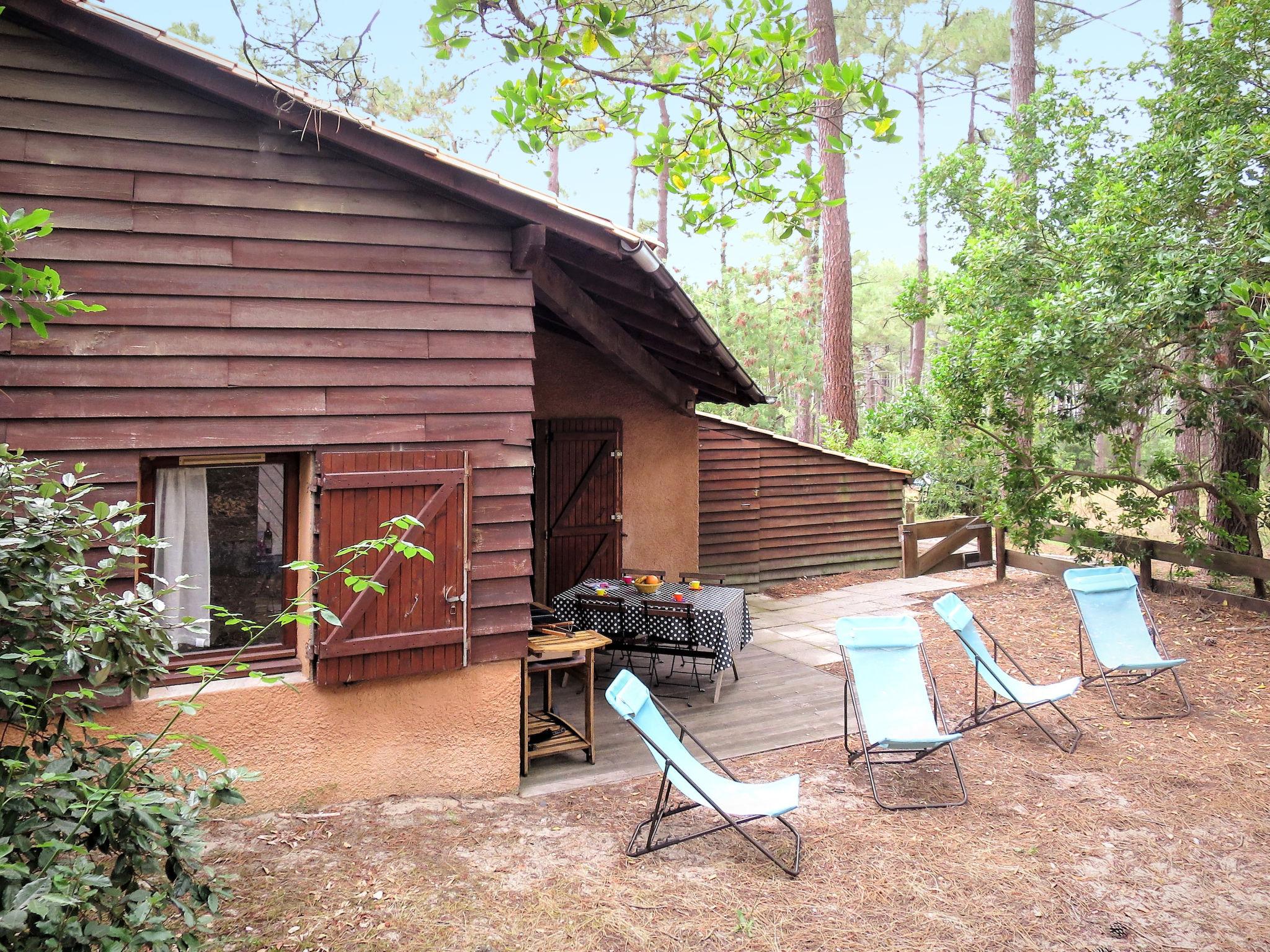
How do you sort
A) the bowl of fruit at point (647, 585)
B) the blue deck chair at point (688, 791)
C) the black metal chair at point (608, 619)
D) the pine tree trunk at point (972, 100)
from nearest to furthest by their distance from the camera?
the blue deck chair at point (688, 791)
the black metal chair at point (608, 619)
the bowl of fruit at point (647, 585)
the pine tree trunk at point (972, 100)

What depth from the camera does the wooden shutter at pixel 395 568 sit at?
14.6 feet

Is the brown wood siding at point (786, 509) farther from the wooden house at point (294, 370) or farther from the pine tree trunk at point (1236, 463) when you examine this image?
the wooden house at point (294, 370)

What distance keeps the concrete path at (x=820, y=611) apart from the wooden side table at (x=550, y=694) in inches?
117

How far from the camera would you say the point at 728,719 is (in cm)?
616

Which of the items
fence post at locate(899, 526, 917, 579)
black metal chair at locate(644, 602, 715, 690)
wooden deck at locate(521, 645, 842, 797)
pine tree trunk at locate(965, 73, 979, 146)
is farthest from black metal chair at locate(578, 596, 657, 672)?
pine tree trunk at locate(965, 73, 979, 146)

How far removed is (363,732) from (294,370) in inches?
80.8

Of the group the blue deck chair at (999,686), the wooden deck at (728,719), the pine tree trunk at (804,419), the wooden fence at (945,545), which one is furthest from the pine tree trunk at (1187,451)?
the pine tree trunk at (804,419)

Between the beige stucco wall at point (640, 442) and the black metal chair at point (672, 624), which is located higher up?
the beige stucco wall at point (640, 442)

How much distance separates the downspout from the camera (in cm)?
491

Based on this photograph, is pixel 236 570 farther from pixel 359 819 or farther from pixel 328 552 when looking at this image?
pixel 359 819

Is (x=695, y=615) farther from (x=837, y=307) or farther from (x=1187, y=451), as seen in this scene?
(x=1187, y=451)

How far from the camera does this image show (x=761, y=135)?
14.1ft

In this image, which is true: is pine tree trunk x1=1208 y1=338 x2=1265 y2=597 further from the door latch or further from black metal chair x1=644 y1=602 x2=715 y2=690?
the door latch

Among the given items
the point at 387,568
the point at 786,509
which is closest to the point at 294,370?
the point at 387,568
